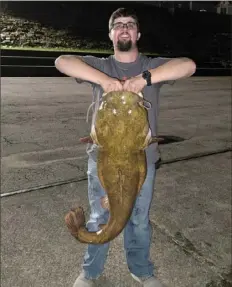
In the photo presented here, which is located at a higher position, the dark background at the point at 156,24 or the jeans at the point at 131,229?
the dark background at the point at 156,24

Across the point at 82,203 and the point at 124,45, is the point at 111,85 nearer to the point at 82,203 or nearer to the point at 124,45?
the point at 124,45

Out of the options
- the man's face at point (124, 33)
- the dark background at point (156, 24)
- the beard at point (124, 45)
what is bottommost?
the beard at point (124, 45)

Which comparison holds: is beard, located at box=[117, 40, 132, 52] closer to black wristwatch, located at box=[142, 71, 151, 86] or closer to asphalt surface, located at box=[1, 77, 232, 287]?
black wristwatch, located at box=[142, 71, 151, 86]

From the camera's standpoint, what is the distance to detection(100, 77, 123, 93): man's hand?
6.98ft

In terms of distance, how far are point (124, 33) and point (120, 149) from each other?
88 centimetres

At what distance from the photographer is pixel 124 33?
248cm

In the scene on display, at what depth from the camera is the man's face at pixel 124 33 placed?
2486mm

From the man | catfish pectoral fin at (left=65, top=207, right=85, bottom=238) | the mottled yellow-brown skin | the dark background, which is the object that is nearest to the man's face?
the man

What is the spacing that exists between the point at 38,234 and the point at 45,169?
201cm

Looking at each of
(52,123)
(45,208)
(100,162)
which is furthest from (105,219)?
(52,123)

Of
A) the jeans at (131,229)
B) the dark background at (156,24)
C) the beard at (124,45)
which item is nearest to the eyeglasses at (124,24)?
the beard at (124,45)

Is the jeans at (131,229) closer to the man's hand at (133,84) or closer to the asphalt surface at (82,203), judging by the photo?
the asphalt surface at (82,203)

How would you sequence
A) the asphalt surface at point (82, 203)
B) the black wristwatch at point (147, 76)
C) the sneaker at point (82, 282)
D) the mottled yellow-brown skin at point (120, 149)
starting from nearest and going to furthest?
the mottled yellow-brown skin at point (120, 149), the black wristwatch at point (147, 76), the sneaker at point (82, 282), the asphalt surface at point (82, 203)

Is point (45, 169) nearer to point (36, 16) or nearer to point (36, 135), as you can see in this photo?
point (36, 135)
